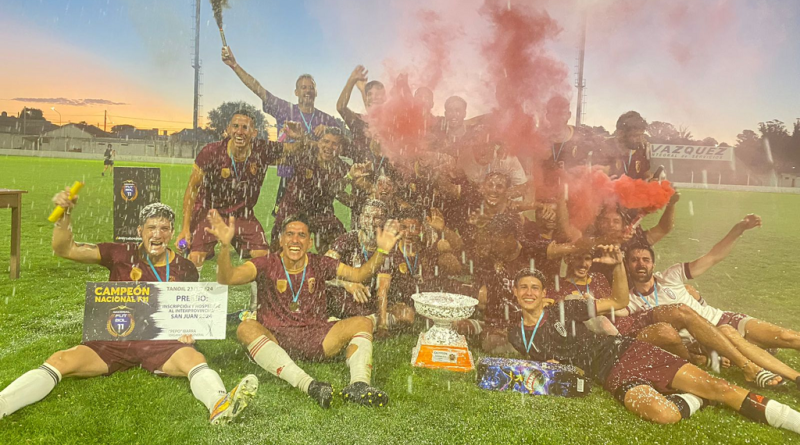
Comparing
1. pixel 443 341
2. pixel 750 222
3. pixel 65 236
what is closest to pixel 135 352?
→ pixel 65 236

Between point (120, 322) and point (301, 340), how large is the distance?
1.33 m

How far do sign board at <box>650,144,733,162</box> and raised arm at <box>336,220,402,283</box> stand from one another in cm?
473

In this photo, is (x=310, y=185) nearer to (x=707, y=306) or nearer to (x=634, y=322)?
(x=634, y=322)

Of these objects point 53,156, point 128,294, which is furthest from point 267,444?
point 53,156

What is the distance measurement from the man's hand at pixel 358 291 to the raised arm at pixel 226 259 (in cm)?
83

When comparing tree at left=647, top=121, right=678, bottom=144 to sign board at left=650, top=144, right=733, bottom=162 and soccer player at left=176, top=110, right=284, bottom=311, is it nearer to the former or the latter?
sign board at left=650, top=144, right=733, bottom=162

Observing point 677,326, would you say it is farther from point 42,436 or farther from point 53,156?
point 53,156

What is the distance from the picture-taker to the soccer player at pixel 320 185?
18.1 feet

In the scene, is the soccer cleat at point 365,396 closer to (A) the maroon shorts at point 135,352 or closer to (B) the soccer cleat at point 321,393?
(B) the soccer cleat at point 321,393

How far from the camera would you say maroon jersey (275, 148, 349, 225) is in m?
5.57

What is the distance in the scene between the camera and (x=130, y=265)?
3.90m

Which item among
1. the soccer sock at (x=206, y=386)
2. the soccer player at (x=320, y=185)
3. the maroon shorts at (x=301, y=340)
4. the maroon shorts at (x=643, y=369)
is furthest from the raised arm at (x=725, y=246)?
the soccer sock at (x=206, y=386)

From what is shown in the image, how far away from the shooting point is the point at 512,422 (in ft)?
10.5

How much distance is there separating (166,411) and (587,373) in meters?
2.96
